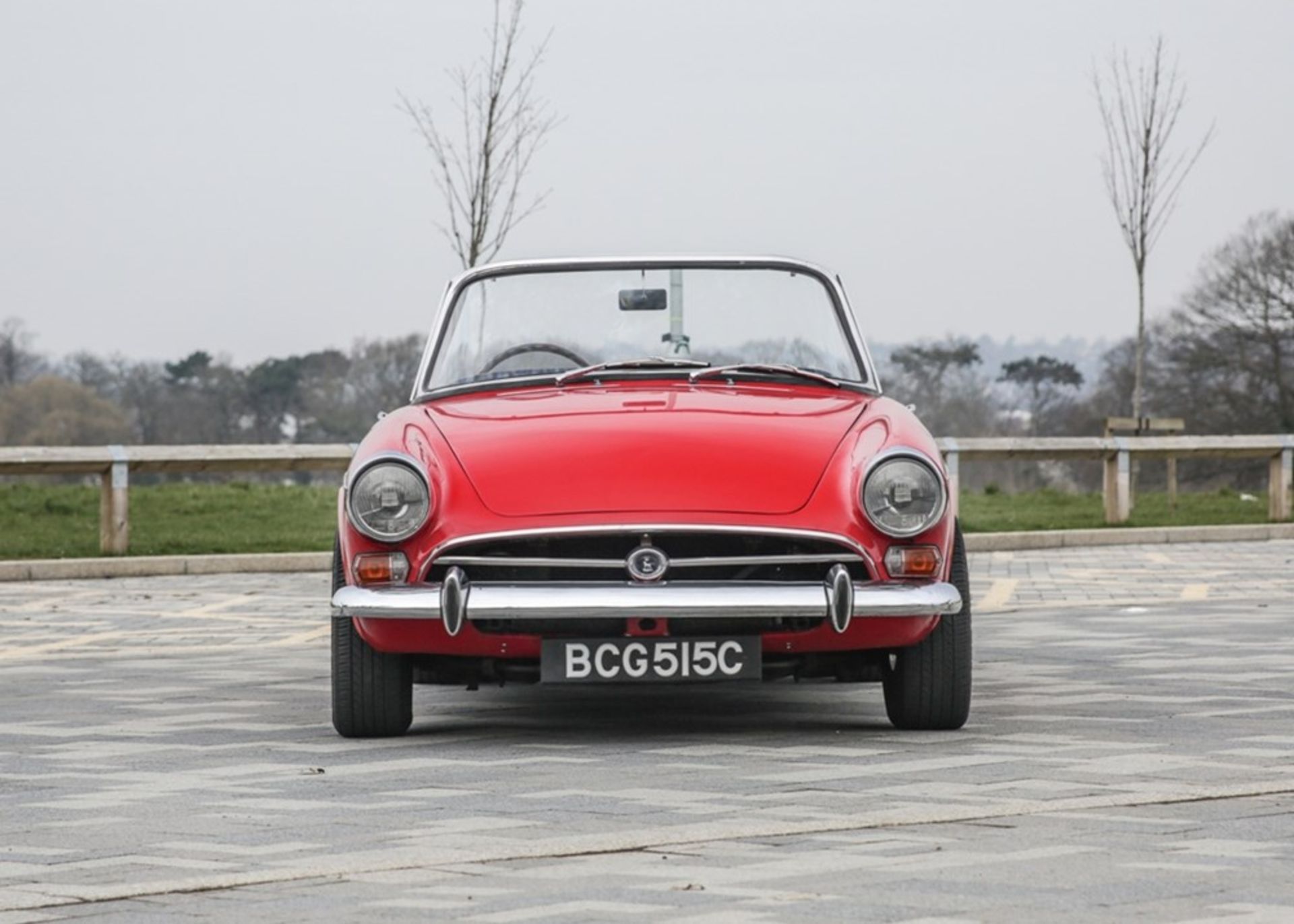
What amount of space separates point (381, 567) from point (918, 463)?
1.60 meters

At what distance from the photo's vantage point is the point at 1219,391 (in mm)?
57656

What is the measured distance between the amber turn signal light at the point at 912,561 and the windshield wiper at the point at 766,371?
4.09 ft

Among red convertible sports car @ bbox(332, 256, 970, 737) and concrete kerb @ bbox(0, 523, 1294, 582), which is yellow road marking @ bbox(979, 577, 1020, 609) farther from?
red convertible sports car @ bbox(332, 256, 970, 737)

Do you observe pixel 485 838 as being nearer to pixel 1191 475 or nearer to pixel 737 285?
pixel 737 285

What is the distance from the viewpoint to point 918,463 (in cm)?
667

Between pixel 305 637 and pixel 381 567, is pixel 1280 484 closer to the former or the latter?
pixel 305 637

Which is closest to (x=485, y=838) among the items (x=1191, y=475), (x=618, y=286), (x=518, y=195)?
(x=618, y=286)

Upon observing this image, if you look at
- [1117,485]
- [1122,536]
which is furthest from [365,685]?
[1117,485]

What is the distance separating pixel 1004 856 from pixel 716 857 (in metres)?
0.58

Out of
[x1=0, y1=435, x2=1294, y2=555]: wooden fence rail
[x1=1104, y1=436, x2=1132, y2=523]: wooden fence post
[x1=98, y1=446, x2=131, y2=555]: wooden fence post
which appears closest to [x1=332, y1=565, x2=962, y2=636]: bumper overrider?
[x1=0, y1=435, x2=1294, y2=555]: wooden fence rail

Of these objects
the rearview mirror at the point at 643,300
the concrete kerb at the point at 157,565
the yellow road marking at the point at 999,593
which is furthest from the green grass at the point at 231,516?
the rearview mirror at the point at 643,300

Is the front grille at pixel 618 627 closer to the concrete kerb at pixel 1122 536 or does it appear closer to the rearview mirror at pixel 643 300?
the rearview mirror at pixel 643 300

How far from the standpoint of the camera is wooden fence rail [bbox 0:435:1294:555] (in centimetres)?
1733

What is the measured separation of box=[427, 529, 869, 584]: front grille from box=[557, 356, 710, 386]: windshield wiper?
4.23 feet
